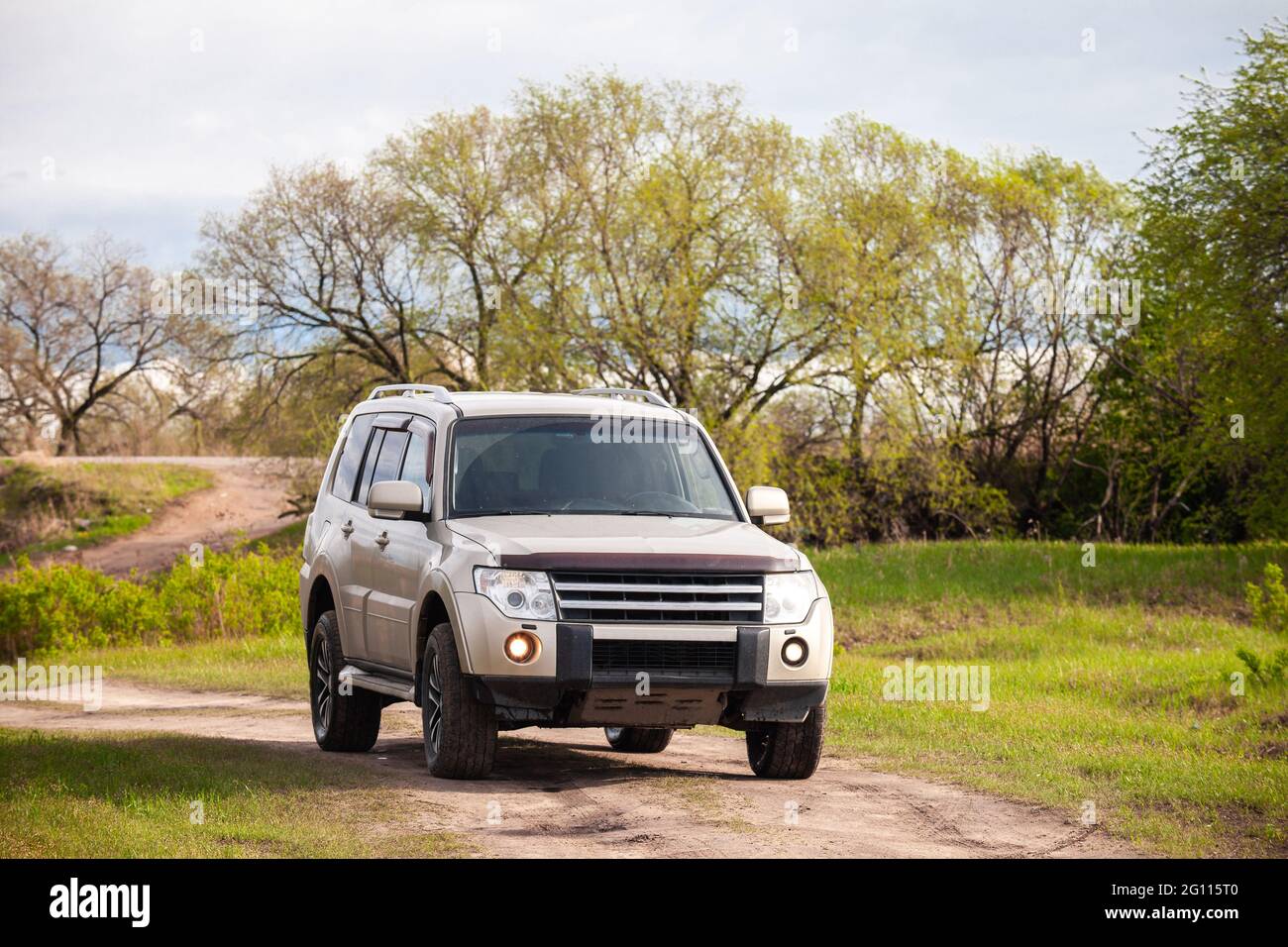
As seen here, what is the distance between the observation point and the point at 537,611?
9.09 meters

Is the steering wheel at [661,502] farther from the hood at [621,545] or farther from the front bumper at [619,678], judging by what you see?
the front bumper at [619,678]

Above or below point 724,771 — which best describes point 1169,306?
above

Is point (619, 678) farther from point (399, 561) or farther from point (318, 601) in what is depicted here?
point (318, 601)

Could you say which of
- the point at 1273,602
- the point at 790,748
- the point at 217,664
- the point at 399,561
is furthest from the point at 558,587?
the point at 217,664

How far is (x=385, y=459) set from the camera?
1161 centimetres

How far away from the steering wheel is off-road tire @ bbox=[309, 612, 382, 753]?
2603mm

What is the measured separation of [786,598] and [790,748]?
131 centimetres

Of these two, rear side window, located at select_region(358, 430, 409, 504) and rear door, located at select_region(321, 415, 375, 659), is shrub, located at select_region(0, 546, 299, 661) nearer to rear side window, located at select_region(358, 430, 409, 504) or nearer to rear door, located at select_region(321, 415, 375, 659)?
rear door, located at select_region(321, 415, 375, 659)

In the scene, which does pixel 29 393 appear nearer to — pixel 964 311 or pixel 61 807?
pixel 964 311

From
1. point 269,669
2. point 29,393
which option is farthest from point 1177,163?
point 29,393

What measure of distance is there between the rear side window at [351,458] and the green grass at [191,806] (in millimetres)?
1968

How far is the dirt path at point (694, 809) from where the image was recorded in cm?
819

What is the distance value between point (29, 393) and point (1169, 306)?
49.0 metres

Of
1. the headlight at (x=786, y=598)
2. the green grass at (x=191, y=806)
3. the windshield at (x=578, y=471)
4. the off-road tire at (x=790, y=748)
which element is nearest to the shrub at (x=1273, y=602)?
the off-road tire at (x=790, y=748)
